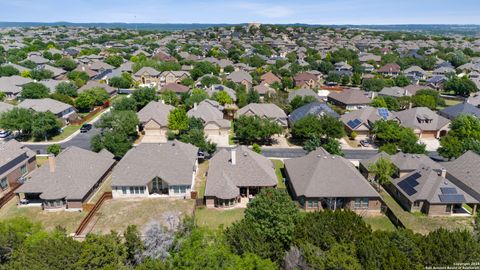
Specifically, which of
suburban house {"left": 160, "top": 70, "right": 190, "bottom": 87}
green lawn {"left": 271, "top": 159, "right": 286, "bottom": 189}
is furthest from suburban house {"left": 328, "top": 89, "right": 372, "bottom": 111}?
suburban house {"left": 160, "top": 70, "right": 190, "bottom": 87}

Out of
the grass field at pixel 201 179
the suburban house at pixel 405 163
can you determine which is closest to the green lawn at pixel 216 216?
the grass field at pixel 201 179

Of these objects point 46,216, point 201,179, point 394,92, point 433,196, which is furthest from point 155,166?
point 394,92

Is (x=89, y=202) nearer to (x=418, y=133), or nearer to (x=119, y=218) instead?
(x=119, y=218)

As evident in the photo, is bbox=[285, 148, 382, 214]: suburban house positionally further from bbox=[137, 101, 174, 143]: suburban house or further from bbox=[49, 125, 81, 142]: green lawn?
bbox=[49, 125, 81, 142]: green lawn

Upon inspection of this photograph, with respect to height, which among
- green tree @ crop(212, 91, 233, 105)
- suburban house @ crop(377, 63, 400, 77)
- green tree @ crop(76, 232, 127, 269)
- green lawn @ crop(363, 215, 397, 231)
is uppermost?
suburban house @ crop(377, 63, 400, 77)

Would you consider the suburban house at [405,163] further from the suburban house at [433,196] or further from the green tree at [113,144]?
the green tree at [113,144]

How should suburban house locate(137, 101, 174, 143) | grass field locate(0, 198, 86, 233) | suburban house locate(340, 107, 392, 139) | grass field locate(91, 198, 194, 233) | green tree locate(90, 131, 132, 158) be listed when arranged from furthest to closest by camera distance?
1. suburban house locate(340, 107, 392, 139)
2. suburban house locate(137, 101, 174, 143)
3. green tree locate(90, 131, 132, 158)
4. grass field locate(91, 198, 194, 233)
5. grass field locate(0, 198, 86, 233)

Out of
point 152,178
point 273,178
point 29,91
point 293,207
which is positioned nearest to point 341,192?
point 273,178
